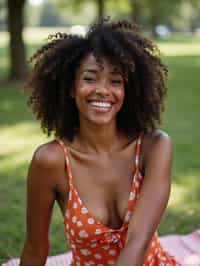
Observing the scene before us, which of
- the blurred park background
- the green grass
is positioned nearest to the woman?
the blurred park background

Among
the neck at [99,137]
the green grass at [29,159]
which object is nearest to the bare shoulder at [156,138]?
the neck at [99,137]

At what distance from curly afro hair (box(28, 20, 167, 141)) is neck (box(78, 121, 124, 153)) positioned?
56 millimetres

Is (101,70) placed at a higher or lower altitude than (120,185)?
higher

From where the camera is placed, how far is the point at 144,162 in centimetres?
233

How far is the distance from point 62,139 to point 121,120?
0.90 feet

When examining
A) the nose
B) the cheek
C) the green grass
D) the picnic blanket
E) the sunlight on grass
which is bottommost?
the sunlight on grass

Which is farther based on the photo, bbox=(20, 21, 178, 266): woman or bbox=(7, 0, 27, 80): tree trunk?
bbox=(7, 0, 27, 80): tree trunk

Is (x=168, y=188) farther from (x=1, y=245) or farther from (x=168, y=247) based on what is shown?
(x=1, y=245)

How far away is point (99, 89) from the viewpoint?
7.24 ft

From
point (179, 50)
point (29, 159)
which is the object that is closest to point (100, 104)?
point (29, 159)

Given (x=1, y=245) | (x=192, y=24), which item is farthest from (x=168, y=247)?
(x=192, y=24)

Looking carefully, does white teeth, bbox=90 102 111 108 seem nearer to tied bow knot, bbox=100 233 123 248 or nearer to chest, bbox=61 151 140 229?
chest, bbox=61 151 140 229

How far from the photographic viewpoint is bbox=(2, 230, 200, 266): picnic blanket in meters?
3.71

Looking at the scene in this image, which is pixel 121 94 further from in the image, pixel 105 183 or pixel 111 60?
pixel 105 183
